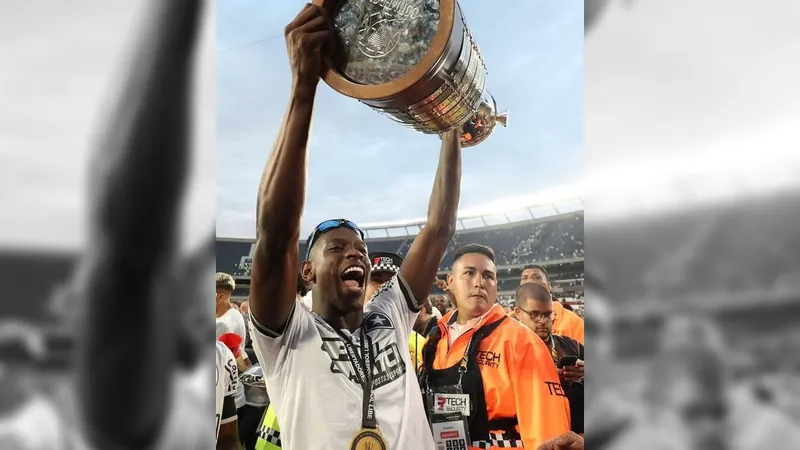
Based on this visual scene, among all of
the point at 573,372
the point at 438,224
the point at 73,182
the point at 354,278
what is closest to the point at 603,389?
the point at 573,372

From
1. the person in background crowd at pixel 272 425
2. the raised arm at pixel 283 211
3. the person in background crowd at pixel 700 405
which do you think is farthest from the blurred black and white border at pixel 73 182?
the person in background crowd at pixel 700 405

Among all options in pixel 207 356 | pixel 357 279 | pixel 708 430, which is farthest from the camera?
pixel 207 356

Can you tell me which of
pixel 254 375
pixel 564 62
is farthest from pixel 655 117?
pixel 254 375

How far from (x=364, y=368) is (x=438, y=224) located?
1.43 feet

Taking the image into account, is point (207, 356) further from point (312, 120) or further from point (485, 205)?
point (485, 205)

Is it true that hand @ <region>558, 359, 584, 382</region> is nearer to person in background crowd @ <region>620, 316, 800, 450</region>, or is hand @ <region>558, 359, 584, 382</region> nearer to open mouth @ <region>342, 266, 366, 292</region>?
person in background crowd @ <region>620, 316, 800, 450</region>

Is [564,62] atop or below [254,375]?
atop

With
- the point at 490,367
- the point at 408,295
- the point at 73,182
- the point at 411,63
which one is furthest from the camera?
the point at 73,182

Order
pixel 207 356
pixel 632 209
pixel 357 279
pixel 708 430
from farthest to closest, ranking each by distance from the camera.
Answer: pixel 207 356 < pixel 357 279 < pixel 632 209 < pixel 708 430

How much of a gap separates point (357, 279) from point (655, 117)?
878 mm

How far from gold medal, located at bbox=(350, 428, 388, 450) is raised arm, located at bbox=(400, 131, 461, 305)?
362 millimetres

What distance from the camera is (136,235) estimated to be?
6.68 feet

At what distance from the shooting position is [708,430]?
1.53 m

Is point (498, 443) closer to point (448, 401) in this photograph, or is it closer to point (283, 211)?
point (448, 401)
